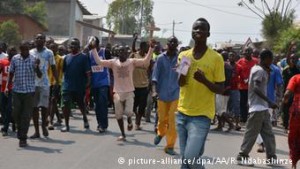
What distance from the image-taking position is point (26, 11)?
56.1 m

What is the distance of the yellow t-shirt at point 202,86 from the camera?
665 centimetres

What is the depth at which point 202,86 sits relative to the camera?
664 cm

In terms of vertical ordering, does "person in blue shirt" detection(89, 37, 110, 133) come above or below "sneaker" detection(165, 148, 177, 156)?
above

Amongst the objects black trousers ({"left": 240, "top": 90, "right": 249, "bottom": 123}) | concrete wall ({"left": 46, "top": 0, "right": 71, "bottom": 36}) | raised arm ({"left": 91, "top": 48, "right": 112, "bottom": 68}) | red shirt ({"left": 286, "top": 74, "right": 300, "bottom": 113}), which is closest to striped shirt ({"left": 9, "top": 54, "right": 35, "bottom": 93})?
raised arm ({"left": 91, "top": 48, "right": 112, "bottom": 68})

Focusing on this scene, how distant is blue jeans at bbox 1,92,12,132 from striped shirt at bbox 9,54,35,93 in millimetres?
1527

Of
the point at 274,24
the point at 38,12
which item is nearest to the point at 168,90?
the point at 274,24

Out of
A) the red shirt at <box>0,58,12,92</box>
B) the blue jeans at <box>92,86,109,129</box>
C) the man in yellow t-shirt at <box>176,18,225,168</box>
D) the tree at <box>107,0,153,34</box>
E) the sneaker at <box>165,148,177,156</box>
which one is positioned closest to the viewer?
the man in yellow t-shirt at <box>176,18,225,168</box>

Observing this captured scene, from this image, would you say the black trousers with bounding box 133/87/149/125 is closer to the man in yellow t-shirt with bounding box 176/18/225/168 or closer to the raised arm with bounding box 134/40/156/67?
the raised arm with bounding box 134/40/156/67

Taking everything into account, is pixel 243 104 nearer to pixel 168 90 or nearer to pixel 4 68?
pixel 168 90

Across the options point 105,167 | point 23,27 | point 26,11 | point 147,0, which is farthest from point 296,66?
point 147,0

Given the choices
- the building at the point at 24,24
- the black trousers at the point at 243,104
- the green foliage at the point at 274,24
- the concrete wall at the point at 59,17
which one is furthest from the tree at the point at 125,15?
the black trousers at the point at 243,104

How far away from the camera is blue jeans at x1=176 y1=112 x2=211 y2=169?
6461mm

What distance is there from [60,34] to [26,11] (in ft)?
15.1

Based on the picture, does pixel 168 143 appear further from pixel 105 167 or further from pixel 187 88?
pixel 187 88
